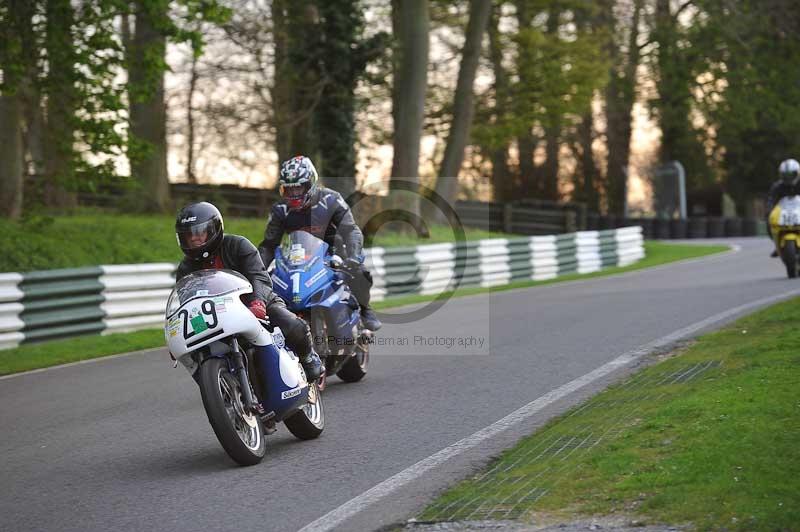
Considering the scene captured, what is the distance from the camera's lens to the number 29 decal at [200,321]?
684 centimetres

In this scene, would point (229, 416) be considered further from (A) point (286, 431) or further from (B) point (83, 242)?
(B) point (83, 242)

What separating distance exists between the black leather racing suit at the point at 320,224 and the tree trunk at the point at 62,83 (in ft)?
34.3

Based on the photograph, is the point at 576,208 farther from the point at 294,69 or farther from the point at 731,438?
the point at 731,438

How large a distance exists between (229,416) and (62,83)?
14206mm

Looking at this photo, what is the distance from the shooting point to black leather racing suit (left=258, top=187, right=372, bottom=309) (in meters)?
9.59

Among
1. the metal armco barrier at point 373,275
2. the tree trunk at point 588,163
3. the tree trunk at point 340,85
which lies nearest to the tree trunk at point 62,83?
the metal armco barrier at point 373,275

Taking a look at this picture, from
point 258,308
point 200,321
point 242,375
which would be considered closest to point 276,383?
point 242,375

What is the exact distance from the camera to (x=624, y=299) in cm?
1745

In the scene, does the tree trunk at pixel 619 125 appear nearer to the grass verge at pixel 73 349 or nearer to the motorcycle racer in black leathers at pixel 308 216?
the grass verge at pixel 73 349

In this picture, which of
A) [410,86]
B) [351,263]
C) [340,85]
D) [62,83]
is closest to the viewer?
[351,263]

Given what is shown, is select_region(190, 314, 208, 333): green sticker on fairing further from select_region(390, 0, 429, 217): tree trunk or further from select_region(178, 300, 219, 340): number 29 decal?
select_region(390, 0, 429, 217): tree trunk

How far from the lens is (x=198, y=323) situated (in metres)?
6.84

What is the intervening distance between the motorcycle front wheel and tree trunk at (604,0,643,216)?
4557cm

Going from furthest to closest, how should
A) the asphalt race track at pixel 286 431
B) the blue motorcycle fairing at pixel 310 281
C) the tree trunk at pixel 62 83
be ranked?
1. the tree trunk at pixel 62 83
2. the blue motorcycle fairing at pixel 310 281
3. the asphalt race track at pixel 286 431
